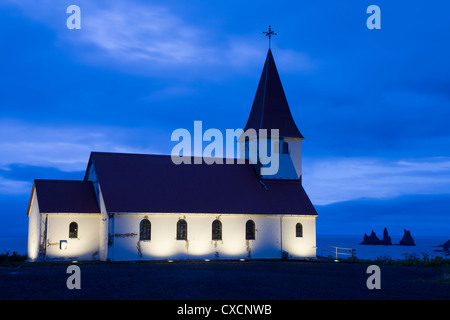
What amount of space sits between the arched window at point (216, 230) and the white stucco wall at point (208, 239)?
0.24 meters

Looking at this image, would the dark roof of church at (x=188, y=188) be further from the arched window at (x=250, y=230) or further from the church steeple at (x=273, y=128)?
the church steeple at (x=273, y=128)

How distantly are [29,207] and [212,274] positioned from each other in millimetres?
20255

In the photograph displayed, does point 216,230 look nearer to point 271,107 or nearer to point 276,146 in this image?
point 276,146

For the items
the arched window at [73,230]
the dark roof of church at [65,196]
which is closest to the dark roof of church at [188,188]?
the dark roof of church at [65,196]

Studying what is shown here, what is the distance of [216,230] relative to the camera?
124ft

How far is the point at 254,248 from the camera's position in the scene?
127 feet

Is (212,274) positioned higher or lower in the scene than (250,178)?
lower

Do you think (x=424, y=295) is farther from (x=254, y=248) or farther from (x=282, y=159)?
(x=282, y=159)

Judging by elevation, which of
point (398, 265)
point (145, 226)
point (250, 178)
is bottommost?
point (398, 265)

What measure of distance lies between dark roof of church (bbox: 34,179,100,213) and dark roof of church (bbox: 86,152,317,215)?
1619 millimetres

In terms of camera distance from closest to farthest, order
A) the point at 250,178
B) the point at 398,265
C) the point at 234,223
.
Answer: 1. the point at 398,265
2. the point at 234,223
3. the point at 250,178

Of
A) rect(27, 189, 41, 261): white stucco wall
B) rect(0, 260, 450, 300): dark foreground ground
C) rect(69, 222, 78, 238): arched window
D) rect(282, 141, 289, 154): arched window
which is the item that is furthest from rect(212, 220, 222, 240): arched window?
rect(0, 260, 450, 300): dark foreground ground

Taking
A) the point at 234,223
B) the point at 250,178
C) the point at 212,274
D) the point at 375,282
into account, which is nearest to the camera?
the point at 375,282
